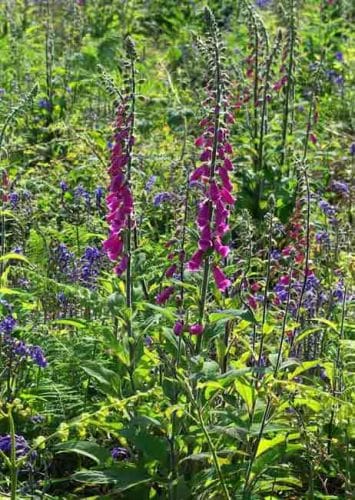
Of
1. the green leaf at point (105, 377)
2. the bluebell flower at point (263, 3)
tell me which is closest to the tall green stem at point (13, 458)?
the green leaf at point (105, 377)

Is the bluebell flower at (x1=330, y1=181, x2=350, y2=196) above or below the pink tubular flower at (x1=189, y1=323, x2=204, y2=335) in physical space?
below

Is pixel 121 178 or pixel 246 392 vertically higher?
pixel 121 178

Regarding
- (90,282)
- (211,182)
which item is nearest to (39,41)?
(90,282)

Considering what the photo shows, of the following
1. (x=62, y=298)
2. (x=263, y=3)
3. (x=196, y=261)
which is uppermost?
(x=263, y=3)

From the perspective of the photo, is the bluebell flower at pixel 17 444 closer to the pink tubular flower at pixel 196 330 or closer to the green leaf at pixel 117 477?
the green leaf at pixel 117 477

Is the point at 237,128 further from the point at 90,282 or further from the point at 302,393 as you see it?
the point at 302,393

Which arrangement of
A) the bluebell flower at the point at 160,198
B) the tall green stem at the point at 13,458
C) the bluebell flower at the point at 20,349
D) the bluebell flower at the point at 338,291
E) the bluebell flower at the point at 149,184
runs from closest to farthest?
the tall green stem at the point at 13,458
the bluebell flower at the point at 20,349
the bluebell flower at the point at 338,291
the bluebell flower at the point at 160,198
the bluebell flower at the point at 149,184

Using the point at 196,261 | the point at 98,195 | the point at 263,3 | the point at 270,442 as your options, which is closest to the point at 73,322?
the point at 196,261

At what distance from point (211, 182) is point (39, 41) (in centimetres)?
735

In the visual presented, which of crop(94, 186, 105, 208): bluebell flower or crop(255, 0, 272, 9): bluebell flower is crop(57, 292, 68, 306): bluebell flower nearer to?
crop(94, 186, 105, 208): bluebell flower

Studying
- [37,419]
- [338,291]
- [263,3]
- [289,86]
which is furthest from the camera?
[263,3]

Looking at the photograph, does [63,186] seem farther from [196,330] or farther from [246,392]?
[246,392]

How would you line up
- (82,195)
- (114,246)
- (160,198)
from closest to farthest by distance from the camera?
(114,246), (160,198), (82,195)

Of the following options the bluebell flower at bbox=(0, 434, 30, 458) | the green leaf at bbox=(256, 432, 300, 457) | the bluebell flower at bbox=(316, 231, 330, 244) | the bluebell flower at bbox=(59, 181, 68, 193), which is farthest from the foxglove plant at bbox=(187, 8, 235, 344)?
the bluebell flower at bbox=(59, 181, 68, 193)
